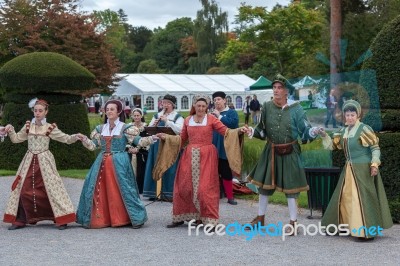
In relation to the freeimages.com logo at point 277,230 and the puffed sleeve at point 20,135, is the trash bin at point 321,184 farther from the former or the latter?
the puffed sleeve at point 20,135

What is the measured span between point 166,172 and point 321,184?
2.52 metres

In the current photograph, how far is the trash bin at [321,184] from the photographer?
25.0ft

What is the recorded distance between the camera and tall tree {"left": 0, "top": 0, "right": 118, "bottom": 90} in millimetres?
20817

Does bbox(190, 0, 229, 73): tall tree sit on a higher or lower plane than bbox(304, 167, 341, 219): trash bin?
higher

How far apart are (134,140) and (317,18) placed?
1103 inches

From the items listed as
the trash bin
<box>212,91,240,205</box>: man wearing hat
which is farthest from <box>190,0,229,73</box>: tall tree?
the trash bin

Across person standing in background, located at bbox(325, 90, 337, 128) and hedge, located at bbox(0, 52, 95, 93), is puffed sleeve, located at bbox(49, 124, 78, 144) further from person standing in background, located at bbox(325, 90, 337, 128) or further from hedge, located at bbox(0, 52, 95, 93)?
hedge, located at bbox(0, 52, 95, 93)

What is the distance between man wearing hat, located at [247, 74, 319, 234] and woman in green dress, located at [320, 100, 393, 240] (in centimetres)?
34

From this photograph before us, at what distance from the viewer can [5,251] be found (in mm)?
6031

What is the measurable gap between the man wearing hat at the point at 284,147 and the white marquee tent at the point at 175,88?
33973mm

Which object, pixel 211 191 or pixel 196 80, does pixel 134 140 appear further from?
pixel 196 80

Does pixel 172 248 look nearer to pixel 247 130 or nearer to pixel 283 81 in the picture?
pixel 247 130

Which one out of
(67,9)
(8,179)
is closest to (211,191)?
(8,179)

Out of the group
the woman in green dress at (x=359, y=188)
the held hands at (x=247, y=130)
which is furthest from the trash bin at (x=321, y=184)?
the held hands at (x=247, y=130)
